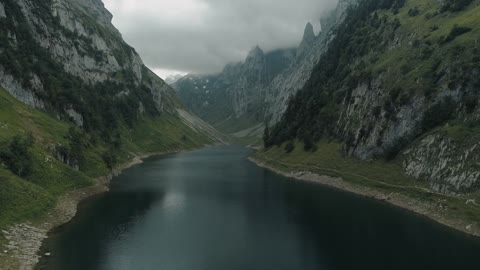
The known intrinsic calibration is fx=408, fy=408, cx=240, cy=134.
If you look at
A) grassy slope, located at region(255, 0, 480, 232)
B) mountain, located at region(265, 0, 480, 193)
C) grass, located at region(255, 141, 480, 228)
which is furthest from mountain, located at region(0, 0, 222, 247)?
mountain, located at region(265, 0, 480, 193)

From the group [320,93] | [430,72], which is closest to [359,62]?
[320,93]

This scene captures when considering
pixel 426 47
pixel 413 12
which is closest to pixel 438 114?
pixel 426 47

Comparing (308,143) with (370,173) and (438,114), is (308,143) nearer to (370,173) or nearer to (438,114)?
(370,173)

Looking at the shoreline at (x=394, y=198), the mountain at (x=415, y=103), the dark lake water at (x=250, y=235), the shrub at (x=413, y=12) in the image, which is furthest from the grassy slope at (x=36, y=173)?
the shrub at (x=413, y=12)

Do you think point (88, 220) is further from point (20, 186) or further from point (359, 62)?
point (359, 62)

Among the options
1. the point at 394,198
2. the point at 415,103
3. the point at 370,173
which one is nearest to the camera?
the point at 394,198

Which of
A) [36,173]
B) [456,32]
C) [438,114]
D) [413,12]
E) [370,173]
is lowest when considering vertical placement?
[370,173]
